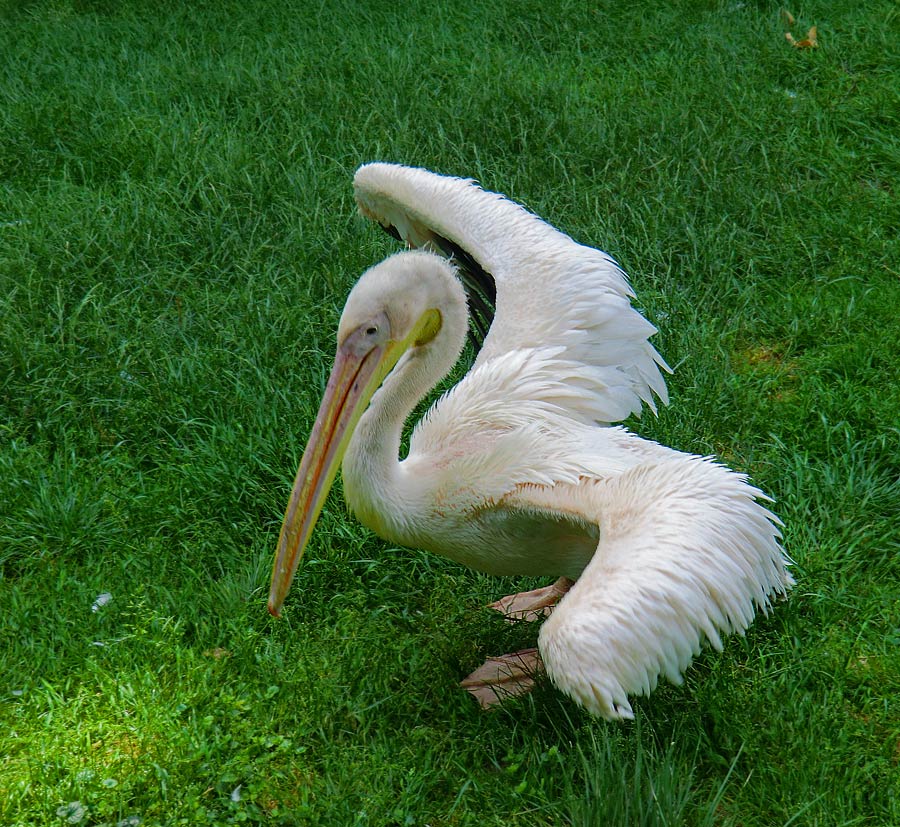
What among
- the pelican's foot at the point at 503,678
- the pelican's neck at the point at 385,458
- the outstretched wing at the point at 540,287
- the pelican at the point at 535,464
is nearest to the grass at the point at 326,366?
the pelican's foot at the point at 503,678

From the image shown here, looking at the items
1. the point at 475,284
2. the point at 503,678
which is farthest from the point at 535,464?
the point at 475,284

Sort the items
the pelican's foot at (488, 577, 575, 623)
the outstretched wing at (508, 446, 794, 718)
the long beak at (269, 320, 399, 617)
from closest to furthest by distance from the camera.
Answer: the outstretched wing at (508, 446, 794, 718)
the long beak at (269, 320, 399, 617)
the pelican's foot at (488, 577, 575, 623)

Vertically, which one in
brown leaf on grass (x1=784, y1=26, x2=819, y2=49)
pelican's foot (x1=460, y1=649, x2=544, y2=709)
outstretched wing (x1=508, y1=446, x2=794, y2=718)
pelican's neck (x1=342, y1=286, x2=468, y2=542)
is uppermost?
brown leaf on grass (x1=784, y1=26, x2=819, y2=49)

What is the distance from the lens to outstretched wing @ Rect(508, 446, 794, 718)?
2.23 meters

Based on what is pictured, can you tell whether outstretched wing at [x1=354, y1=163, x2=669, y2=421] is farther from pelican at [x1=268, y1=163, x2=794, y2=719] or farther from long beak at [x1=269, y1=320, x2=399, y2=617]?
long beak at [x1=269, y1=320, x2=399, y2=617]

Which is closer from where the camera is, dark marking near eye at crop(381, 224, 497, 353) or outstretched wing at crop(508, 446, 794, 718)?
outstretched wing at crop(508, 446, 794, 718)

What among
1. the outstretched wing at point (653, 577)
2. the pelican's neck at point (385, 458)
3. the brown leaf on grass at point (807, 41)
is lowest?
the pelican's neck at point (385, 458)

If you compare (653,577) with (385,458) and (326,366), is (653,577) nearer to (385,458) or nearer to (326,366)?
(385,458)

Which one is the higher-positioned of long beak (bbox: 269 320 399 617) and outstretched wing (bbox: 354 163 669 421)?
outstretched wing (bbox: 354 163 669 421)

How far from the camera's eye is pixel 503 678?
3.03m

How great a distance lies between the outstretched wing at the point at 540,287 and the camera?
129 inches

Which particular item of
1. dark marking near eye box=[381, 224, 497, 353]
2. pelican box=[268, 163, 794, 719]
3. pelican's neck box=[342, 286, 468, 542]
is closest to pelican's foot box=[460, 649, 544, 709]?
pelican box=[268, 163, 794, 719]

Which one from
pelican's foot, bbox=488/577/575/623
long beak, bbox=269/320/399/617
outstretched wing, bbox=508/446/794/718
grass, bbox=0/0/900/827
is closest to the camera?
outstretched wing, bbox=508/446/794/718

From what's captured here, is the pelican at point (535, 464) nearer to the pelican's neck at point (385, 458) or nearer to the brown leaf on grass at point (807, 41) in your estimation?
the pelican's neck at point (385, 458)
